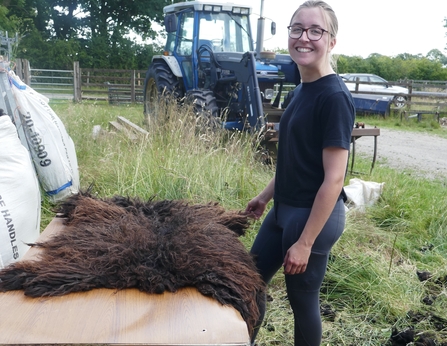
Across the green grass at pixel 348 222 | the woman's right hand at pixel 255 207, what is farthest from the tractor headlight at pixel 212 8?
the woman's right hand at pixel 255 207

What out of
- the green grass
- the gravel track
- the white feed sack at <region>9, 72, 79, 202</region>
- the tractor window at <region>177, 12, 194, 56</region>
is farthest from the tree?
the white feed sack at <region>9, 72, 79, 202</region>

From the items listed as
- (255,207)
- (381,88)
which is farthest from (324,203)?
(381,88)

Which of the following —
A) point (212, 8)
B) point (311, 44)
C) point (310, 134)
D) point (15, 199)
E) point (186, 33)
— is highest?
point (212, 8)

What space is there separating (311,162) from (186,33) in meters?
6.63

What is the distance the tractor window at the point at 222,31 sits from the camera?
7734 mm

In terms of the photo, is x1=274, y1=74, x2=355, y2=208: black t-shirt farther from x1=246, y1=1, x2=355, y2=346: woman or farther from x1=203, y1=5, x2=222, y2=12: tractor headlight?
x1=203, y1=5, x2=222, y2=12: tractor headlight

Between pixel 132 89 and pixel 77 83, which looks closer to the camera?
pixel 77 83

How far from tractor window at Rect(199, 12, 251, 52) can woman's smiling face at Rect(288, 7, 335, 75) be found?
615 cm

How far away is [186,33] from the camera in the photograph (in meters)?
8.02

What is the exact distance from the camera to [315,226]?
5.73 ft

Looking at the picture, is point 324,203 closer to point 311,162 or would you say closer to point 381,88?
point 311,162

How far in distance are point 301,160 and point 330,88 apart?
0.29 m

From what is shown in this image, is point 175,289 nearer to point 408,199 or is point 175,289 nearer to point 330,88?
point 330,88

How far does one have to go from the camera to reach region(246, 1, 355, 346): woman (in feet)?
5.65
